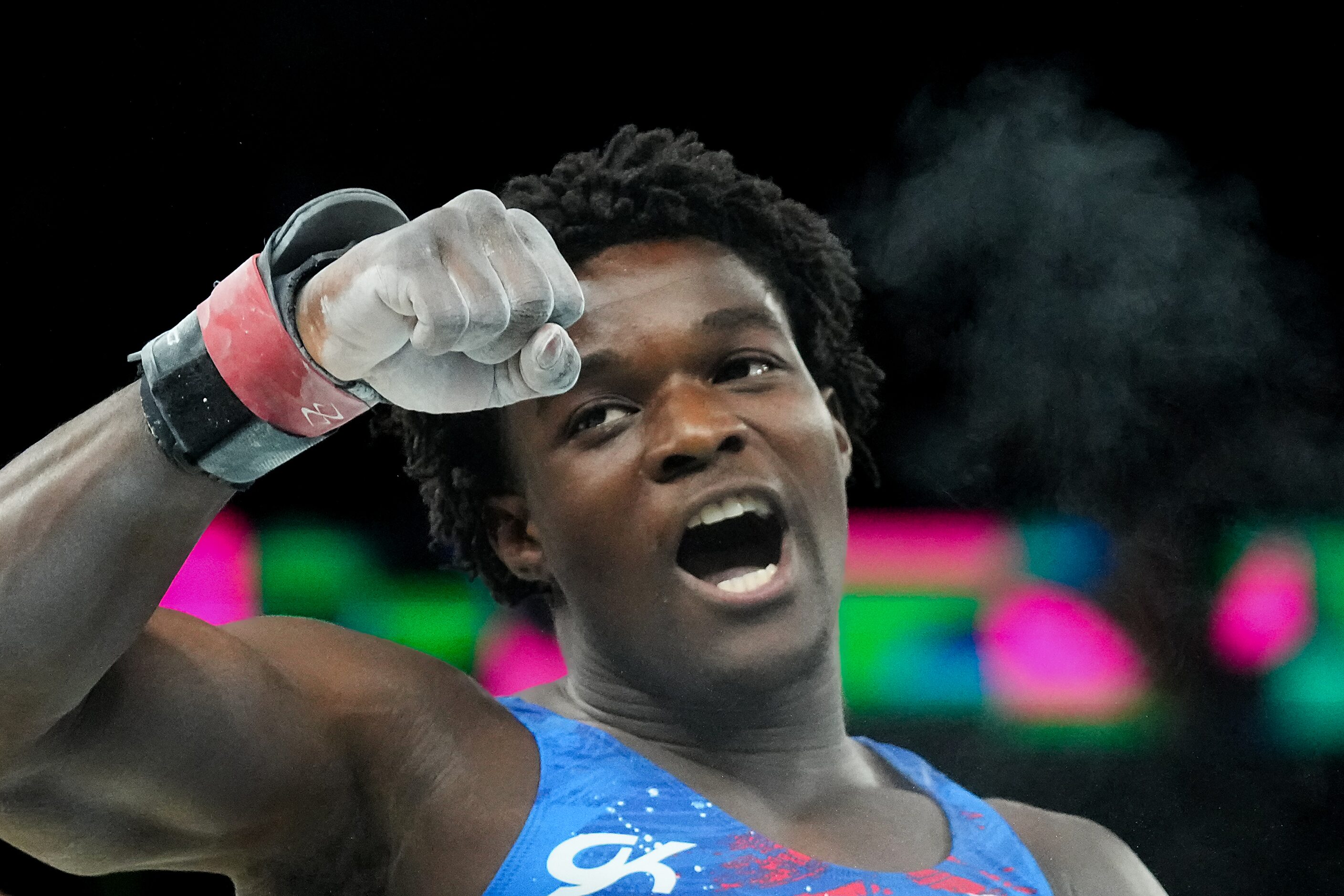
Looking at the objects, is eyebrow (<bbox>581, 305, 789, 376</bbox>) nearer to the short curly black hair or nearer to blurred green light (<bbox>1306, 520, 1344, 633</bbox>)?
the short curly black hair

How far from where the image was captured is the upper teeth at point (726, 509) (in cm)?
180

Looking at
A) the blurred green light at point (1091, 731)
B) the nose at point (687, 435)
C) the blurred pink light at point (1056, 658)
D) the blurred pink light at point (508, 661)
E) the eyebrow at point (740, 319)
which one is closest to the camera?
the nose at point (687, 435)

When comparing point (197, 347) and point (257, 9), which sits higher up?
point (257, 9)

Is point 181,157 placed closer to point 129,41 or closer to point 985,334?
point 129,41

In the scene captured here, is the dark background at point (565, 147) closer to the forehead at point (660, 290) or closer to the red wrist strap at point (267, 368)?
the forehead at point (660, 290)

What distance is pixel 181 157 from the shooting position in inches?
108

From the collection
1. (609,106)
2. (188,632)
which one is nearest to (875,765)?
(188,632)

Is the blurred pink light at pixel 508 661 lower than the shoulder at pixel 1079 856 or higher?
lower

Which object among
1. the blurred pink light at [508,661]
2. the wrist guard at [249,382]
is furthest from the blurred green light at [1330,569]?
the wrist guard at [249,382]

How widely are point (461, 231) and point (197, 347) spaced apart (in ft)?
0.95

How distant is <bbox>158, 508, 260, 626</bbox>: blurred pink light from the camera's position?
10.4 ft

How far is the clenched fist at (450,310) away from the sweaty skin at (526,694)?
0.20 m

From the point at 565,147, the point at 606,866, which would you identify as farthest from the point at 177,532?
the point at 565,147

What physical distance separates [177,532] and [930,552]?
91.6 inches
